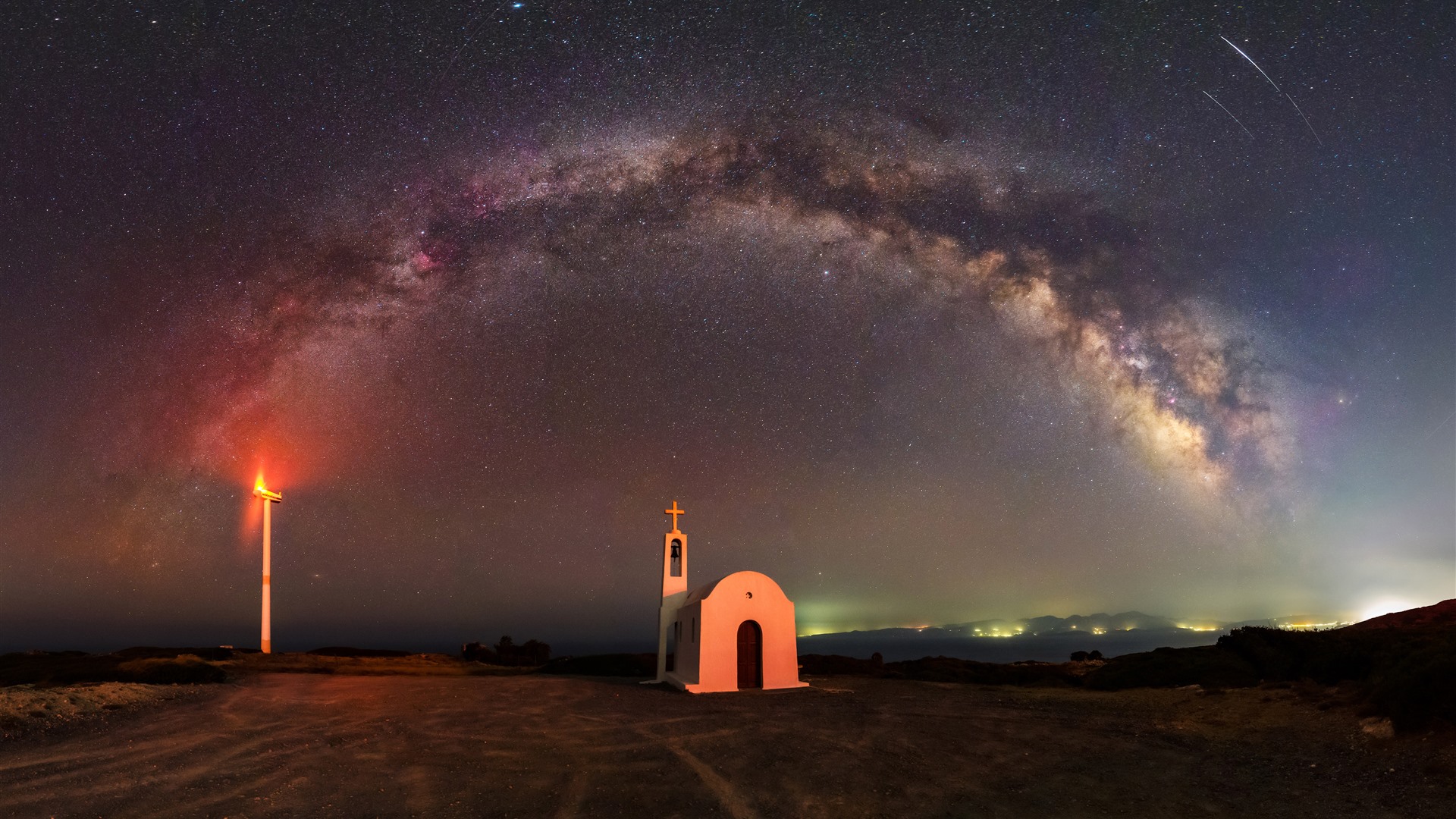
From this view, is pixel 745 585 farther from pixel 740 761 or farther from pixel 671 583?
pixel 740 761

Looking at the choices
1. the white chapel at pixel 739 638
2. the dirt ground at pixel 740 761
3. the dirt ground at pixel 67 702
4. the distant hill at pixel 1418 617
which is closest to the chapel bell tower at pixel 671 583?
the white chapel at pixel 739 638

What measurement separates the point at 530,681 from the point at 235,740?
12232 millimetres

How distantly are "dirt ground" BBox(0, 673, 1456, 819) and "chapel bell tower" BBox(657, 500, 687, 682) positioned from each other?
8316mm

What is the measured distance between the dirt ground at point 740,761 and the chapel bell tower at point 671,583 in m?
8.32

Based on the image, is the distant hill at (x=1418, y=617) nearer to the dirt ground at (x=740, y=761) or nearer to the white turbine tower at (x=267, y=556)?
the dirt ground at (x=740, y=761)

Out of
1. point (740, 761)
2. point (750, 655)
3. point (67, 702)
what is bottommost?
point (750, 655)

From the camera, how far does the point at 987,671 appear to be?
29.2m

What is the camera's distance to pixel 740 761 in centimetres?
1188

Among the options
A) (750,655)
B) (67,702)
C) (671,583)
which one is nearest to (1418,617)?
(750,655)

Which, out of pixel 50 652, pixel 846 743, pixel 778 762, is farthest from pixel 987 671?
pixel 50 652

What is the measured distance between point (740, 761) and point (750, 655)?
38.4 feet

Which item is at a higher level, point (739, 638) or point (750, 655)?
point (739, 638)

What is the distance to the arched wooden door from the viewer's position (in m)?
23.2

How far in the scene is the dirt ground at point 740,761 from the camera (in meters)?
9.56
